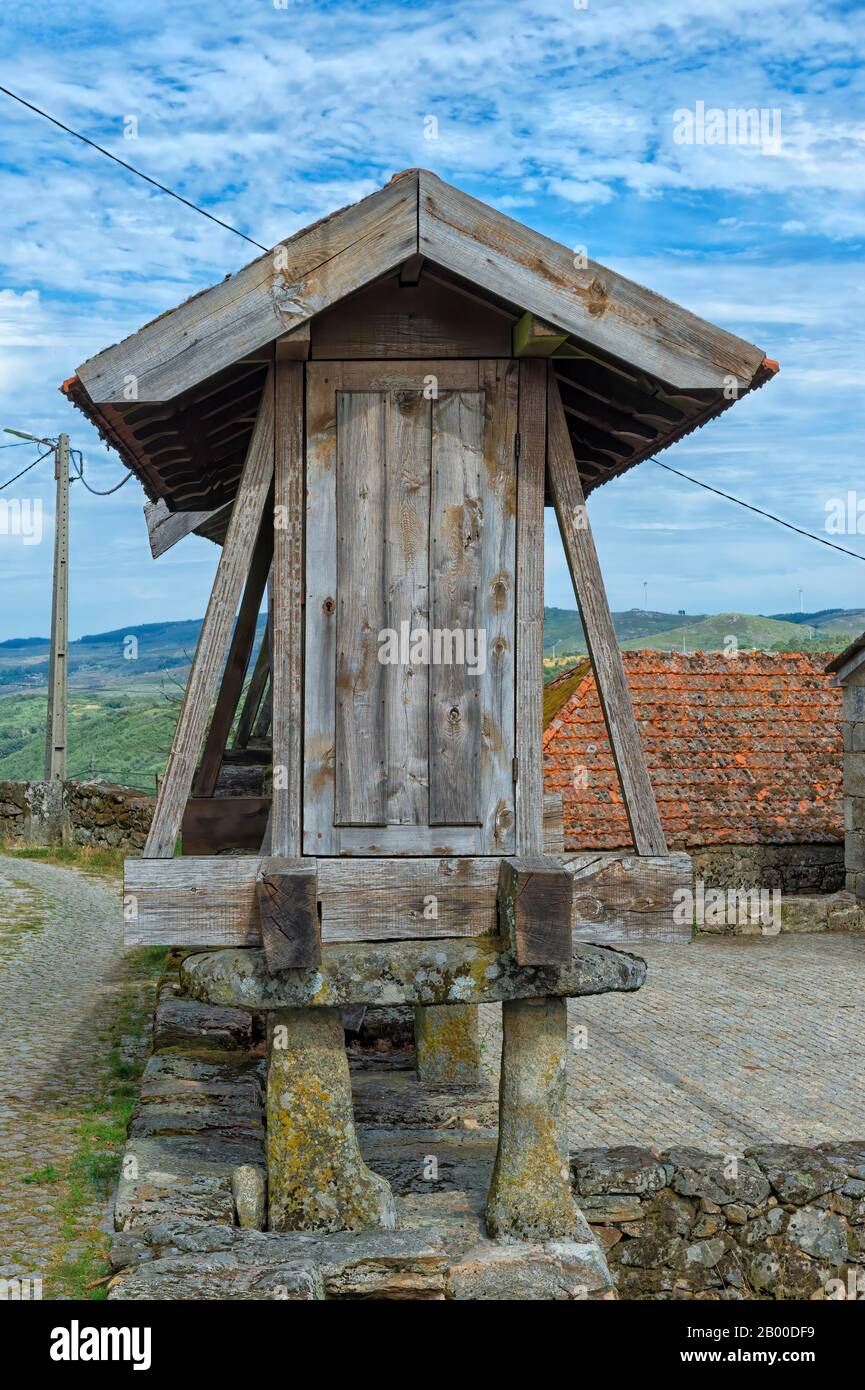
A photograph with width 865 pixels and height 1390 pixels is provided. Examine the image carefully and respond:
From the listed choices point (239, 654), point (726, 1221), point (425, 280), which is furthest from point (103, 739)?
point (425, 280)

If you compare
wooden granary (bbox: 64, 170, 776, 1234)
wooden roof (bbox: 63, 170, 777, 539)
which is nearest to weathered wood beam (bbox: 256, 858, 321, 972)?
wooden granary (bbox: 64, 170, 776, 1234)

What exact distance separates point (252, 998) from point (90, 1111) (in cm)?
306

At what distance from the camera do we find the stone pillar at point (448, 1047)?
7348 mm

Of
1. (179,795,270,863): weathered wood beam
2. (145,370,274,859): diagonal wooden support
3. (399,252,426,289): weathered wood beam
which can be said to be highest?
(399,252,426,289): weathered wood beam

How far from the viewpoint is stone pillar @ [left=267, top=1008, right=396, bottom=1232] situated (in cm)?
486

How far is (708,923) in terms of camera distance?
14.6m

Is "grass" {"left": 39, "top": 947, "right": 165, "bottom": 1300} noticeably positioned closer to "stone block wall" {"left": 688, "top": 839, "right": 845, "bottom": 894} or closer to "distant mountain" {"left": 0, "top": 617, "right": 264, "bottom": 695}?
"stone block wall" {"left": 688, "top": 839, "right": 845, "bottom": 894}

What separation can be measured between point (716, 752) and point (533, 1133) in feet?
37.7

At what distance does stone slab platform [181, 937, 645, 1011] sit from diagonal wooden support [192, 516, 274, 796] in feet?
6.06

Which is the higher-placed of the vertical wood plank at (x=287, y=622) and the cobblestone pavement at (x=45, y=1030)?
the vertical wood plank at (x=287, y=622)

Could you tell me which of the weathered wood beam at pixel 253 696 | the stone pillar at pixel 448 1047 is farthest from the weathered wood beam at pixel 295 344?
the stone pillar at pixel 448 1047

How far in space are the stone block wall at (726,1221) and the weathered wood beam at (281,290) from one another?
385 cm

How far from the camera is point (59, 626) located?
2109 centimetres

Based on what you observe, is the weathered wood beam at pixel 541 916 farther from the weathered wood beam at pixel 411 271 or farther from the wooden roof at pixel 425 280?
the weathered wood beam at pixel 411 271
